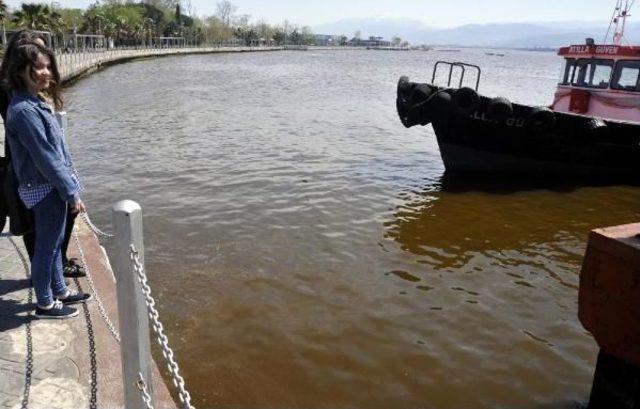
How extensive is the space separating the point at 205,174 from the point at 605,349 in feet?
28.7

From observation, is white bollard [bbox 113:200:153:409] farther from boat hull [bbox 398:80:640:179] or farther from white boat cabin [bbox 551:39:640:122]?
white boat cabin [bbox 551:39:640:122]

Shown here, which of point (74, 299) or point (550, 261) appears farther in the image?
point (550, 261)

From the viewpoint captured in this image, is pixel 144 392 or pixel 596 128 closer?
pixel 144 392

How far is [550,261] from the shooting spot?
7.11 metres

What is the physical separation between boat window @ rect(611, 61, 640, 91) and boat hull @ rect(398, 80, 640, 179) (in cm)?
173

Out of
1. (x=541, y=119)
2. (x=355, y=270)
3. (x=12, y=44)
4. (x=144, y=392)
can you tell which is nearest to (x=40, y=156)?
(x=12, y=44)

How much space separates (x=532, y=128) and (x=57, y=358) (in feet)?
31.4

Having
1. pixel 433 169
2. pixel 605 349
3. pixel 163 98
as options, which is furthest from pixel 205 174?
pixel 163 98

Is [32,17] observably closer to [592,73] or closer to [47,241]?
[592,73]

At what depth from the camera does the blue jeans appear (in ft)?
11.9

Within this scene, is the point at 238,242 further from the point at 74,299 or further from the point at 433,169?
the point at 433,169

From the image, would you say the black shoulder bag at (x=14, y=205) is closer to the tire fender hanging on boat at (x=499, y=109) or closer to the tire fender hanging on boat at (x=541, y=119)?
the tire fender hanging on boat at (x=499, y=109)

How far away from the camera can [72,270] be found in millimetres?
4609

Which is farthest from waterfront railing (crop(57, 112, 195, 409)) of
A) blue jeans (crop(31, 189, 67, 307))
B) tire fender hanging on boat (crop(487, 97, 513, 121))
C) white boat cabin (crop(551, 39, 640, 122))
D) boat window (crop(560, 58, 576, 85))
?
boat window (crop(560, 58, 576, 85))
